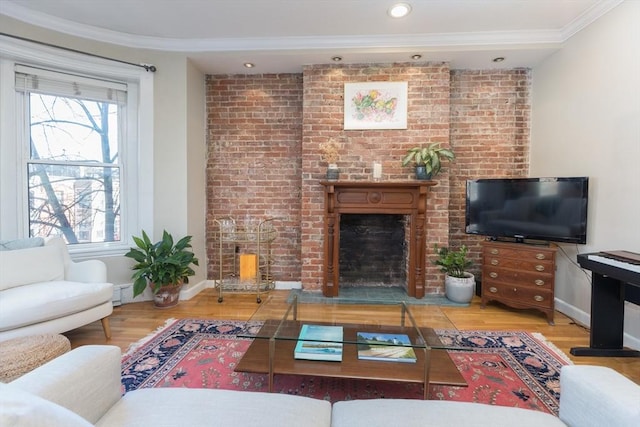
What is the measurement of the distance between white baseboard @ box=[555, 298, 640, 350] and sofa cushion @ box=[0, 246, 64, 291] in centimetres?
452

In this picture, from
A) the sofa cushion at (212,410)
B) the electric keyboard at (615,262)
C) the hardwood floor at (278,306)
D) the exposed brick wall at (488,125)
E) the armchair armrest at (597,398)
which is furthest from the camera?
the exposed brick wall at (488,125)

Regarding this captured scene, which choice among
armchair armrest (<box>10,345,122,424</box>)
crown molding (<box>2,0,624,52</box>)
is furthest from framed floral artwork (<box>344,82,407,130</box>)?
armchair armrest (<box>10,345,122,424</box>)

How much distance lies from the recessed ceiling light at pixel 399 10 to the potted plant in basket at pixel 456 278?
7.84 ft

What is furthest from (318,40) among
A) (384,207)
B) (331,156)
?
(384,207)

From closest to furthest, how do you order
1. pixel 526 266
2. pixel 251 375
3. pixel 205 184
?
pixel 251 375
pixel 526 266
pixel 205 184

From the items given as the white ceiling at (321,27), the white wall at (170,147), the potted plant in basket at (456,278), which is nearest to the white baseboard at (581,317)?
the potted plant in basket at (456,278)

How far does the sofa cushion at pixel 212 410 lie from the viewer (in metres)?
0.93

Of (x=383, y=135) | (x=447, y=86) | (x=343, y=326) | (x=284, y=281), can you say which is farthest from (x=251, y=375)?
(x=447, y=86)

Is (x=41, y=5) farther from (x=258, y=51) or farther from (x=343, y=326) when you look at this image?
(x=343, y=326)

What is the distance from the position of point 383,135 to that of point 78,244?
3480 mm

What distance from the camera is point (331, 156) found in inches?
129

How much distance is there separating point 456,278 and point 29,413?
329cm

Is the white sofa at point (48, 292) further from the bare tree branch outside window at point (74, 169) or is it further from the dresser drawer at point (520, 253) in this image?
the dresser drawer at point (520, 253)

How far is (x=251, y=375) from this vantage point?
1866mm
